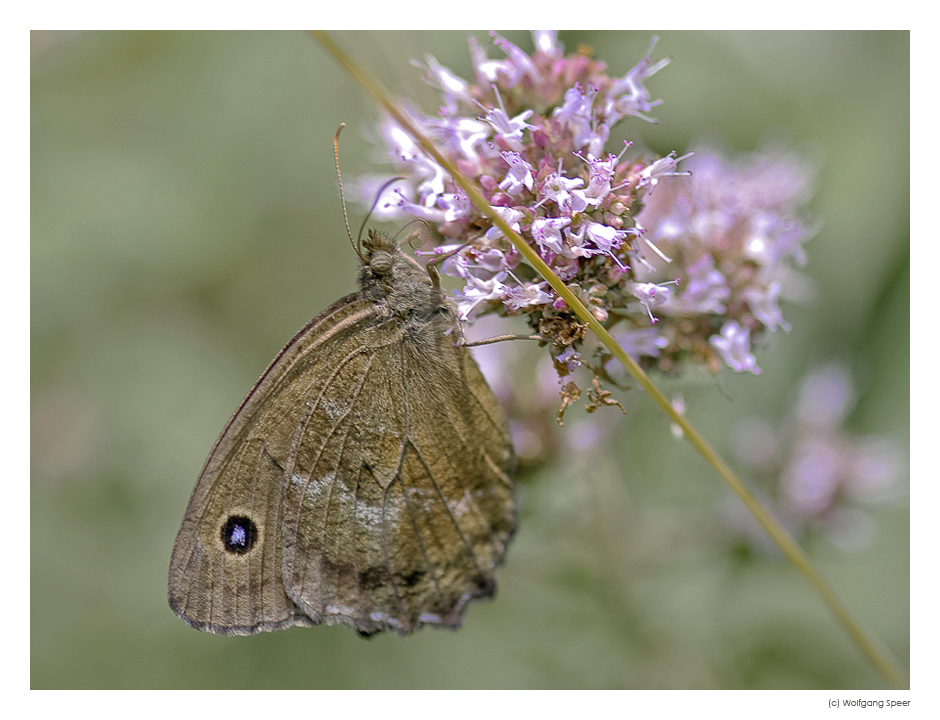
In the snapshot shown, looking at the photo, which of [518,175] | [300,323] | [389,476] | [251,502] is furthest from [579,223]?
[300,323]

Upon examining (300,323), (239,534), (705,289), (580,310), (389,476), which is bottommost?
(239,534)

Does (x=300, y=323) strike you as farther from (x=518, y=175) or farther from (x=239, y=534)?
(x=518, y=175)

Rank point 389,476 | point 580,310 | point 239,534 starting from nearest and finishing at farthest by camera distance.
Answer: point 580,310
point 239,534
point 389,476

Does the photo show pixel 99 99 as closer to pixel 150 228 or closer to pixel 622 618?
pixel 150 228

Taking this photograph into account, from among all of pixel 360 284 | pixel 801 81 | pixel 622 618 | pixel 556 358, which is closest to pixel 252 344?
pixel 360 284

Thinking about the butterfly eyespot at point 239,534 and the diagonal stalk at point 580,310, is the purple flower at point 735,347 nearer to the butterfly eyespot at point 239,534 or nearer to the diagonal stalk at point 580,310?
the diagonal stalk at point 580,310

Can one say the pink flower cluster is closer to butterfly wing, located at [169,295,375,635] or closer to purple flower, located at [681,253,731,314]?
purple flower, located at [681,253,731,314]
